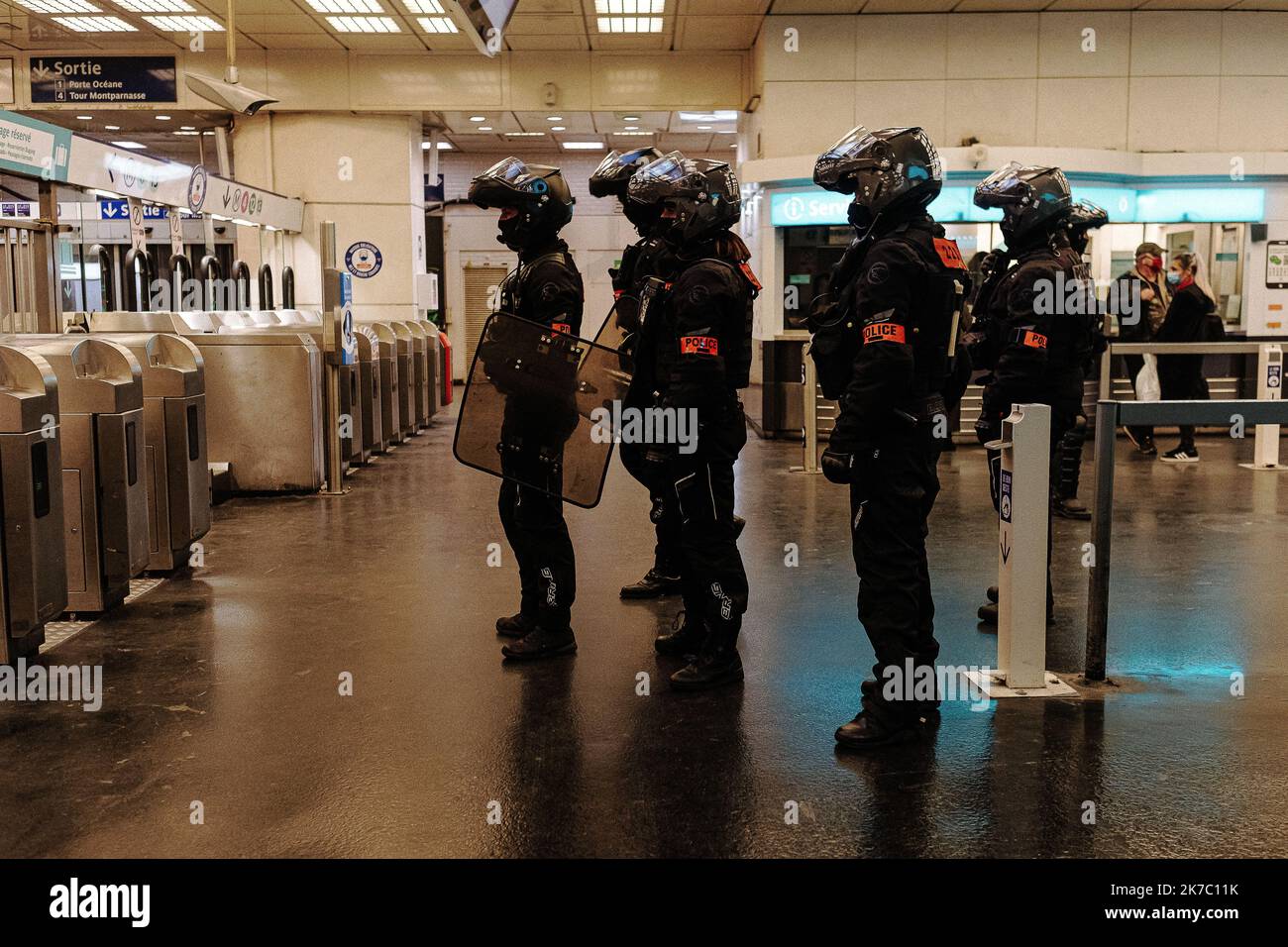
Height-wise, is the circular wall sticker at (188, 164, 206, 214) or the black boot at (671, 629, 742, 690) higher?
the circular wall sticker at (188, 164, 206, 214)

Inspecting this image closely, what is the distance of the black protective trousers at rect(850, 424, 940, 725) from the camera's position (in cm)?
356

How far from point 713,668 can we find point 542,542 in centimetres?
83

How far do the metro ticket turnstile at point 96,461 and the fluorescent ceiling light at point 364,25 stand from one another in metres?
7.93

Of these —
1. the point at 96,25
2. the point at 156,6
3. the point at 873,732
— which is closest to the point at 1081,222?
the point at 873,732

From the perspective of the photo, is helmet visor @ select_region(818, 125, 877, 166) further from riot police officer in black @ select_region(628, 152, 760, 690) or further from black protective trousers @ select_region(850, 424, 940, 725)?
black protective trousers @ select_region(850, 424, 940, 725)

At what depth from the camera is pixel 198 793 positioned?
10.8ft

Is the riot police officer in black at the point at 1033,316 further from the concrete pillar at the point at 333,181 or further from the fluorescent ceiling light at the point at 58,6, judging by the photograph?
the concrete pillar at the point at 333,181

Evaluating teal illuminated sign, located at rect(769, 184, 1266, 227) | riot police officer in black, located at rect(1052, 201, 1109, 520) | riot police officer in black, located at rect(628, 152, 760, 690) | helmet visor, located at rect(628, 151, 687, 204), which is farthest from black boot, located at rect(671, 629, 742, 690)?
teal illuminated sign, located at rect(769, 184, 1266, 227)

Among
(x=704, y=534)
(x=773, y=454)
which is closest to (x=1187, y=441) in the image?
(x=773, y=454)

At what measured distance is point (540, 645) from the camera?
457 cm

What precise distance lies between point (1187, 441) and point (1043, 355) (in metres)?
5.94

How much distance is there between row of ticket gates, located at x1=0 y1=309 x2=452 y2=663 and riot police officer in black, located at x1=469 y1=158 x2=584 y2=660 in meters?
1.80
